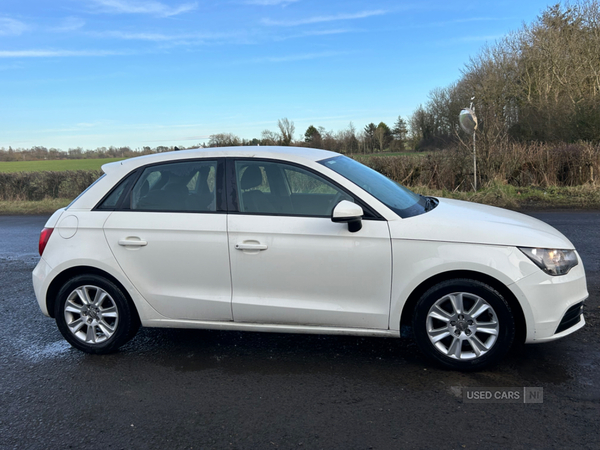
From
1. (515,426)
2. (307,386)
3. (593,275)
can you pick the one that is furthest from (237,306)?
(593,275)

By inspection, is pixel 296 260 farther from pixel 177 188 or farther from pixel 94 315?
pixel 94 315

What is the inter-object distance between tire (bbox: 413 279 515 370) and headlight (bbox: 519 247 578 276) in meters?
0.37

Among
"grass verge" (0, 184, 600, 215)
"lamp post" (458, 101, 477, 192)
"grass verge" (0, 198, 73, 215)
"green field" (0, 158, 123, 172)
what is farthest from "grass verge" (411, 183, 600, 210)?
"green field" (0, 158, 123, 172)

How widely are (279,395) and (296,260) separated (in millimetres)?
1015

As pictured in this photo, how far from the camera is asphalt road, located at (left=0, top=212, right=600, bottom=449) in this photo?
2.96 meters

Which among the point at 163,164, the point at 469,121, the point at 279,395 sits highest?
the point at 469,121

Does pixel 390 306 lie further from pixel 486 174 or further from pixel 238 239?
pixel 486 174

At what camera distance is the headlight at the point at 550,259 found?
11.7ft

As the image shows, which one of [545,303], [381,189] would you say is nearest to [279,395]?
[381,189]

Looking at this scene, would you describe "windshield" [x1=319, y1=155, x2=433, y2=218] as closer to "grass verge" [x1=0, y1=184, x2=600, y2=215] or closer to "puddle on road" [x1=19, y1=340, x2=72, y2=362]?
"puddle on road" [x1=19, y1=340, x2=72, y2=362]

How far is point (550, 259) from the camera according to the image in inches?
142

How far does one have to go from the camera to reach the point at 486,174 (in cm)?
1681

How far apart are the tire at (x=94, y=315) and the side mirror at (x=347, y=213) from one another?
205 cm

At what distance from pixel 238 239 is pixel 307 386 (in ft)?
4.15
